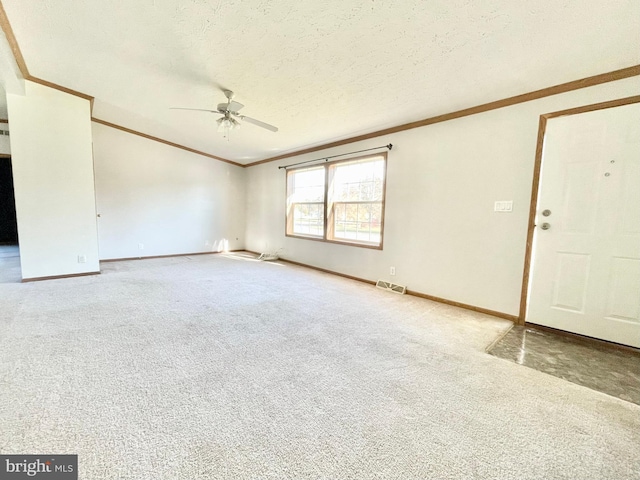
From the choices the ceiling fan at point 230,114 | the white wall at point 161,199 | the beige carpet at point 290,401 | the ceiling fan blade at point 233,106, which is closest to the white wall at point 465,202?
the beige carpet at point 290,401

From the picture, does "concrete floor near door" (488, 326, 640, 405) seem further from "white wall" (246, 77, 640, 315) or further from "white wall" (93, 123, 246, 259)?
"white wall" (93, 123, 246, 259)

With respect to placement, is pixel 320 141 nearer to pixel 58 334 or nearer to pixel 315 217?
pixel 315 217

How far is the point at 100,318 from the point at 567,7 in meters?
4.42

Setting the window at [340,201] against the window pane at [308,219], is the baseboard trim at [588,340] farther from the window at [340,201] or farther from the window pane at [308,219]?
the window pane at [308,219]

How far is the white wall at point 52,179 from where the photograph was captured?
363cm

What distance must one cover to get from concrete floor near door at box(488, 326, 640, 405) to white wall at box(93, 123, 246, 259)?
250 inches

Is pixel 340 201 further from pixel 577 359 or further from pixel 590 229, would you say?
pixel 577 359

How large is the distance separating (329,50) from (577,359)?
3.25m

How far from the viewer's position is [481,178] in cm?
303

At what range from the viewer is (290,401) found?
5.06 feet

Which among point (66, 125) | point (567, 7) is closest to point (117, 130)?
point (66, 125)

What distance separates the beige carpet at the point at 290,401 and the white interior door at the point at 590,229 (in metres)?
0.60

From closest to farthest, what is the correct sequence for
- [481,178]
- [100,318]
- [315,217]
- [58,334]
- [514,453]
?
[514,453] < [58,334] < [100,318] < [481,178] < [315,217]

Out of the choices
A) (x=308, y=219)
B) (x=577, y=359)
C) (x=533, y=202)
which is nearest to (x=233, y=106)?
(x=308, y=219)
